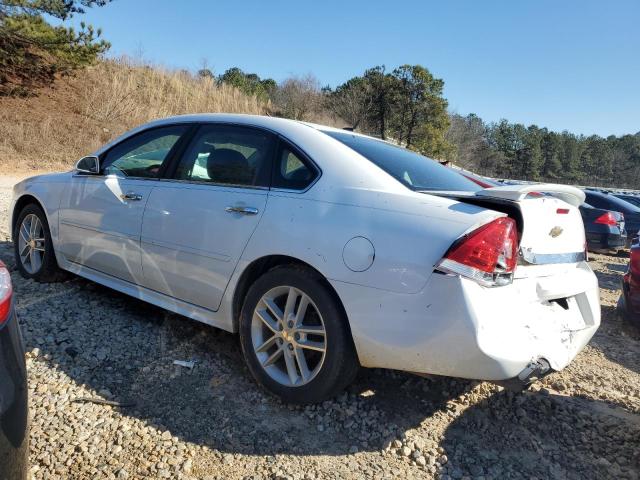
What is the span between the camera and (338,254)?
243 centimetres

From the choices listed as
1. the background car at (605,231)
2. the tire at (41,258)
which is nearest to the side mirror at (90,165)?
the tire at (41,258)

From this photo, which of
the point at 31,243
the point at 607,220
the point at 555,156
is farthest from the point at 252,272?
the point at 555,156

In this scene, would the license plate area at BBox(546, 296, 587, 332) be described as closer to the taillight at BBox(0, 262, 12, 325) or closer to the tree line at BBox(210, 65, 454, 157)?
the taillight at BBox(0, 262, 12, 325)

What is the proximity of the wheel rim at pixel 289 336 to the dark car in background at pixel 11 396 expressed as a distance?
1.34m

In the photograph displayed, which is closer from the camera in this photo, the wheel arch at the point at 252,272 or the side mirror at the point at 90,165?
the wheel arch at the point at 252,272

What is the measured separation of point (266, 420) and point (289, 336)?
1.48 ft

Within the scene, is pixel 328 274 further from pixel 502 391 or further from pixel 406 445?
pixel 502 391

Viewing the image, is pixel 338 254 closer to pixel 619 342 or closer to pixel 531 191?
pixel 531 191

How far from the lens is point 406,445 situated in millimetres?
2461

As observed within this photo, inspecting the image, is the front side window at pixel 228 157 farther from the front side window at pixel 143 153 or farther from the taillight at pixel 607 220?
the taillight at pixel 607 220

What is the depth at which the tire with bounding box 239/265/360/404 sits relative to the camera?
8.13ft

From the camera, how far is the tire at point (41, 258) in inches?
166

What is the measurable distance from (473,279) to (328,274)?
2.29 feet

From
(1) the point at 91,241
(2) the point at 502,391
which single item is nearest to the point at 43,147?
(1) the point at 91,241
